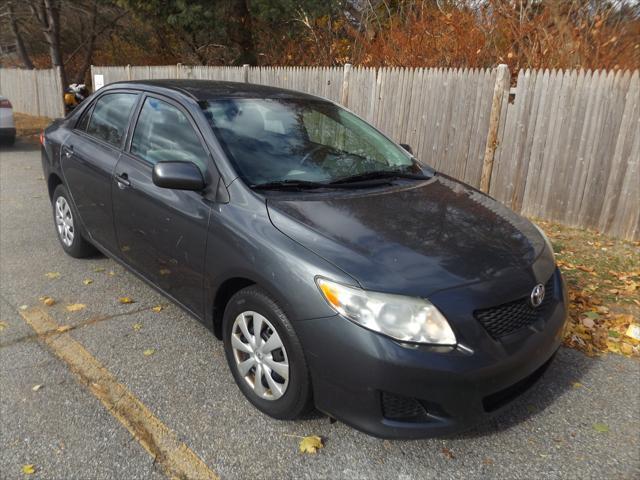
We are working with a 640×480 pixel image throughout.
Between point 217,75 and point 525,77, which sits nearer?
point 525,77

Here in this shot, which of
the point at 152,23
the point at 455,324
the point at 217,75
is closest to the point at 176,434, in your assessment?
the point at 455,324

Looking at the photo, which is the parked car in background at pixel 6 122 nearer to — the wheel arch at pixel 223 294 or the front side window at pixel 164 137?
the front side window at pixel 164 137

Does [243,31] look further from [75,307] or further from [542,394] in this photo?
[542,394]

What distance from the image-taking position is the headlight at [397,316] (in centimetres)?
218

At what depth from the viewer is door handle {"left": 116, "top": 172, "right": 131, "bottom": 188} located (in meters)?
3.59

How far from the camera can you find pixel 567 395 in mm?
3078

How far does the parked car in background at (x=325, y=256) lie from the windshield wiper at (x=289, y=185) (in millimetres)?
13

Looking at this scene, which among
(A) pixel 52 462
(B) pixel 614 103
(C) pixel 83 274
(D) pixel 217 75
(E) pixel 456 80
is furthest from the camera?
(D) pixel 217 75

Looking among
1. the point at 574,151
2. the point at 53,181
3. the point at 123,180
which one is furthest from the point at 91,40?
the point at 123,180

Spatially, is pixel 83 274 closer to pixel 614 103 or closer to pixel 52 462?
pixel 52 462

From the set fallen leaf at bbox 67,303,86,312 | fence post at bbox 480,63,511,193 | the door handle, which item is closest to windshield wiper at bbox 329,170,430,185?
the door handle

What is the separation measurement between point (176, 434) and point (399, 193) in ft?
6.05

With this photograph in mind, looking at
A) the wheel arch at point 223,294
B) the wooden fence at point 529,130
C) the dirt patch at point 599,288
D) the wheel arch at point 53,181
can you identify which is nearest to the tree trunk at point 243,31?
the wooden fence at point 529,130

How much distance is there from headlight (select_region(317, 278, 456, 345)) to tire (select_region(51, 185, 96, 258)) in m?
3.30
